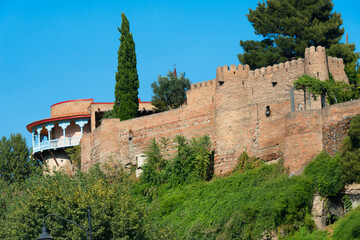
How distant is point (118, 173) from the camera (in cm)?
4678

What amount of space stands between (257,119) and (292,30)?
9.17 meters

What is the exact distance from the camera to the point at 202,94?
148ft

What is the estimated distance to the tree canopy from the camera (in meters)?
48.0

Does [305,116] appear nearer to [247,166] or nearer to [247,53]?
[247,166]

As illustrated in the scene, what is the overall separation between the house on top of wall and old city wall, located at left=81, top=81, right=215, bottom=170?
383 cm

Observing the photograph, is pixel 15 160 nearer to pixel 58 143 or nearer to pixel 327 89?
pixel 58 143

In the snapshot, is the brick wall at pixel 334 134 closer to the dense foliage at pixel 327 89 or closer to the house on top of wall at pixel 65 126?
the dense foliage at pixel 327 89

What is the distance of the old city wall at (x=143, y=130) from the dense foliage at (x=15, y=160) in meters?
7.50

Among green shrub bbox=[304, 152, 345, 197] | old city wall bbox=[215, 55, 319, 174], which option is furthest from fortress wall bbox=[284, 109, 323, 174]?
old city wall bbox=[215, 55, 319, 174]

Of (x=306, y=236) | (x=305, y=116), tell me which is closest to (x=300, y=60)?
(x=305, y=116)

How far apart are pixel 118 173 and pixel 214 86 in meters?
7.10

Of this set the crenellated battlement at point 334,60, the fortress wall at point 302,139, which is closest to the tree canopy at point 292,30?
the crenellated battlement at point 334,60

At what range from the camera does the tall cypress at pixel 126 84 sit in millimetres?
49062

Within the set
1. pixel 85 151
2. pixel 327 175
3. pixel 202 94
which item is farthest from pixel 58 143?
pixel 327 175
